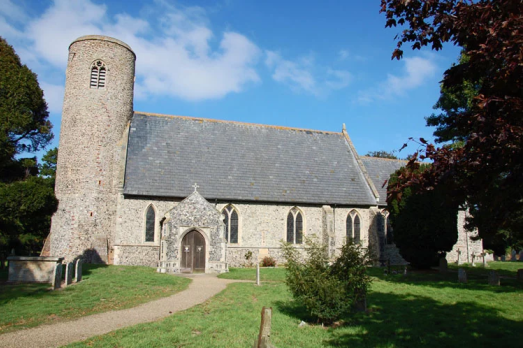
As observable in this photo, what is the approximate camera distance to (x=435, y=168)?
19.8 ft

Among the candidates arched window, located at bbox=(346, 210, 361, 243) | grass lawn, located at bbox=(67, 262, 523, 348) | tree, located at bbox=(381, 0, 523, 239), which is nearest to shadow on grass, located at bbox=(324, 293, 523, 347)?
grass lawn, located at bbox=(67, 262, 523, 348)

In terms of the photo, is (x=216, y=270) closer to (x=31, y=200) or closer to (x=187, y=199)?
(x=187, y=199)

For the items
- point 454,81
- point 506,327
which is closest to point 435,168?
point 454,81

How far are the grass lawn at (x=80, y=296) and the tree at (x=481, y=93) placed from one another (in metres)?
8.92

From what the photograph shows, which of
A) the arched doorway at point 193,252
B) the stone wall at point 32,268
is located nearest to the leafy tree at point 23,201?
the stone wall at point 32,268

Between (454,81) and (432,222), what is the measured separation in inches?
641

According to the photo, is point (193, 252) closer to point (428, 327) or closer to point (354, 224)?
point (354, 224)

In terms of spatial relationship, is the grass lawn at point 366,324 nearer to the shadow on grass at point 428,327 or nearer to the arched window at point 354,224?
the shadow on grass at point 428,327

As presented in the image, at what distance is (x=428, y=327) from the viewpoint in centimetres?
908

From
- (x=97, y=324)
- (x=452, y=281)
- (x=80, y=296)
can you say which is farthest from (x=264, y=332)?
(x=452, y=281)

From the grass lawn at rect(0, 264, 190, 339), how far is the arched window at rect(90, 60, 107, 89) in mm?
12118

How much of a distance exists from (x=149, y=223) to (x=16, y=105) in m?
9.19

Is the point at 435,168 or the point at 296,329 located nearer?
the point at 435,168

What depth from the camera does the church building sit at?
72.9 ft
